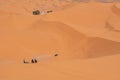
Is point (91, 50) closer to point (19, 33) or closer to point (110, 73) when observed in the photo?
point (19, 33)

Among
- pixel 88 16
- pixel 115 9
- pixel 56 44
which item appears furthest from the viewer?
pixel 115 9

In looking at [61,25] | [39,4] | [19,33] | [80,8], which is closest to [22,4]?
[39,4]

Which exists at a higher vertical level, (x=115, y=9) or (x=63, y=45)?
(x=115, y=9)

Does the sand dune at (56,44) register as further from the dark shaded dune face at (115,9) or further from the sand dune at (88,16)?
the dark shaded dune face at (115,9)

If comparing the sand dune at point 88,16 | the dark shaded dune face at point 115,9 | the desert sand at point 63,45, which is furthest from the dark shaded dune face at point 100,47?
the dark shaded dune face at point 115,9

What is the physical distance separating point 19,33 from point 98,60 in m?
2.86

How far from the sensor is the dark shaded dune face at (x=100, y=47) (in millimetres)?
5725

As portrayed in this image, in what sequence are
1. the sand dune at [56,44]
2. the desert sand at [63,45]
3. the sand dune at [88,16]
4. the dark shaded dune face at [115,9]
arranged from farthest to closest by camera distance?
1. the dark shaded dune face at [115,9]
2. the sand dune at [88,16]
3. the sand dune at [56,44]
4. the desert sand at [63,45]

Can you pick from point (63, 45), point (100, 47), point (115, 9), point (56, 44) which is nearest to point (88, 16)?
point (115, 9)

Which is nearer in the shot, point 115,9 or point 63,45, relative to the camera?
point 63,45

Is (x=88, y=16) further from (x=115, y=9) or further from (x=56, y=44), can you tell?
(x=56, y=44)

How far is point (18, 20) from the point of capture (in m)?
7.66

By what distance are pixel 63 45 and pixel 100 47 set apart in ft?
2.91

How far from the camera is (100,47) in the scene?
6098mm
